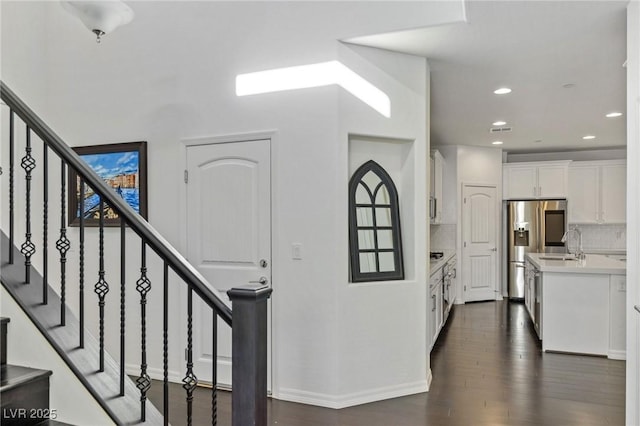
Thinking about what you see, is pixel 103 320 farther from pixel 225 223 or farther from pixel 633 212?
pixel 633 212

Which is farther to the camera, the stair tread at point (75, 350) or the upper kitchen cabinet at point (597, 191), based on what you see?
the upper kitchen cabinet at point (597, 191)

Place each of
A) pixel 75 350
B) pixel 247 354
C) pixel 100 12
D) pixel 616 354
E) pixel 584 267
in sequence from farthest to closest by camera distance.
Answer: pixel 584 267
pixel 616 354
pixel 100 12
pixel 75 350
pixel 247 354

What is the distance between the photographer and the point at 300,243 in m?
3.40

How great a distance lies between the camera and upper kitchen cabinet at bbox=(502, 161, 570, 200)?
24.6 ft

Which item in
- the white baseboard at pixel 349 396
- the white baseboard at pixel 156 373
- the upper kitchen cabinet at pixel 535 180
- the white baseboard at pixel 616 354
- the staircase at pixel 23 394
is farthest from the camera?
the upper kitchen cabinet at pixel 535 180

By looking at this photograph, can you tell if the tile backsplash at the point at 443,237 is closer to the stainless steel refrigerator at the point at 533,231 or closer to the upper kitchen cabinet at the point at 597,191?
the stainless steel refrigerator at the point at 533,231

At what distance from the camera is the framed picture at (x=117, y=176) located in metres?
3.92

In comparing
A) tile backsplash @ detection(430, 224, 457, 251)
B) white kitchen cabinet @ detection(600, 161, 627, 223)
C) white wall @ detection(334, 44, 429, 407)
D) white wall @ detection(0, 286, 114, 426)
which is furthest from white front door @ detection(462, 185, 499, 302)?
white wall @ detection(0, 286, 114, 426)

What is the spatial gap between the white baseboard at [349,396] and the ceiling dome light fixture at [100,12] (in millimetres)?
2810

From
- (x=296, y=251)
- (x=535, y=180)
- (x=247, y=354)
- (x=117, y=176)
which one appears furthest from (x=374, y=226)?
(x=535, y=180)

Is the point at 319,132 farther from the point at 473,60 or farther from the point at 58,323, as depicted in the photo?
the point at 58,323

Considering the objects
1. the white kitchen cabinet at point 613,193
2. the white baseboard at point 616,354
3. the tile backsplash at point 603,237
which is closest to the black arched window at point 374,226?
the white baseboard at point 616,354

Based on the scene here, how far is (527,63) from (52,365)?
3958 millimetres

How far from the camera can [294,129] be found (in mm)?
3420
